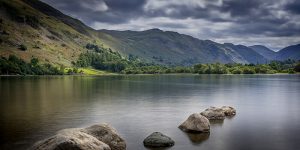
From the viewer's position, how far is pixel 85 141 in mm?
33000

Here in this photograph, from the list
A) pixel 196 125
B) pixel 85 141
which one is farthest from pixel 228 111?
pixel 85 141

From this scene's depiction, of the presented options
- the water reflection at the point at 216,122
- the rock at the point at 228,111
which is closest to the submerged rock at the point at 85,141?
the water reflection at the point at 216,122

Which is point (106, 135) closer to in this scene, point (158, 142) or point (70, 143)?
point (158, 142)

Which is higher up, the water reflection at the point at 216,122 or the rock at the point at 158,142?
the rock at the point at 158,142

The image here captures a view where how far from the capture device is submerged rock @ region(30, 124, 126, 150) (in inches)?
1229

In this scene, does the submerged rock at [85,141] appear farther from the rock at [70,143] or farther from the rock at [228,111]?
the rock at [228,111]

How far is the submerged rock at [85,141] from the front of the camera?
31.2 m

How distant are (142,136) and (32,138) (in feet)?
49.1

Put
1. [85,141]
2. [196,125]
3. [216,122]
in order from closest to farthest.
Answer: [85,141]
[196,125]
[216,122]

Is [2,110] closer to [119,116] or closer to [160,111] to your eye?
[119,116]

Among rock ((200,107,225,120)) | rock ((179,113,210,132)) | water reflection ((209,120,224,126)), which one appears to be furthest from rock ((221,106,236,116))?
rock ((179,113,210,132))

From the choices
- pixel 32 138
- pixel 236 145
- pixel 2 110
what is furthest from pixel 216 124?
pixel 2 110

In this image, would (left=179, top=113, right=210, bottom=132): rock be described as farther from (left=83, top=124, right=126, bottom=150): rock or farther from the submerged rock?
(left=83, top=124, right=126, bottom=150): rock

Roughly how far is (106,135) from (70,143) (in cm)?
804
